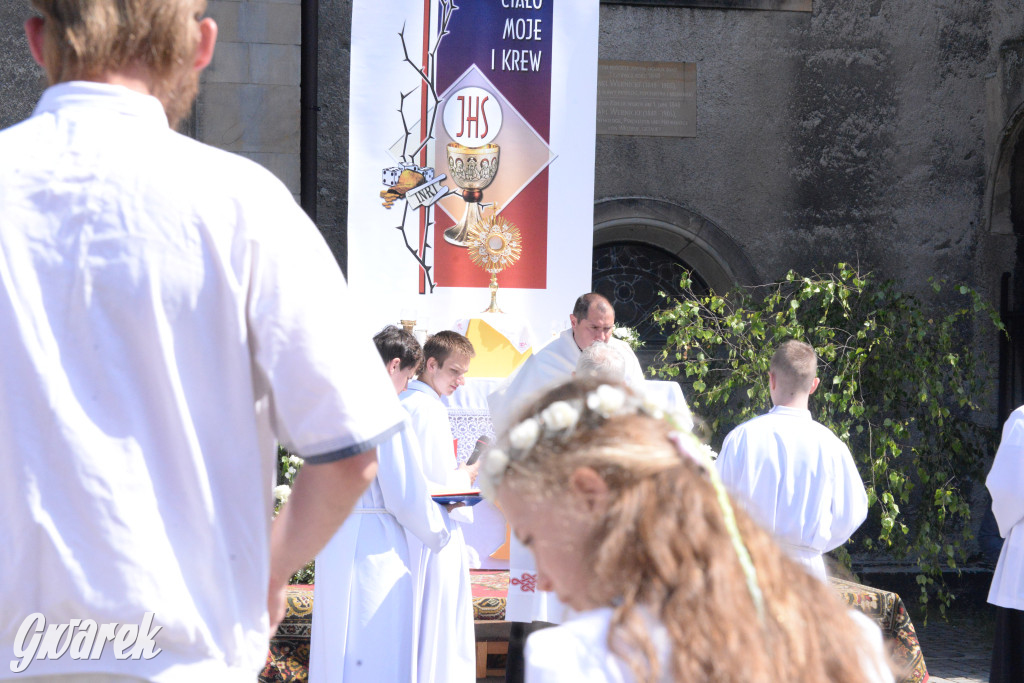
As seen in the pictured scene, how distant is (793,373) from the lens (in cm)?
475

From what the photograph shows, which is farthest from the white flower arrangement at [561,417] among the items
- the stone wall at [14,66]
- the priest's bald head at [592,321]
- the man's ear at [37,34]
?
the stone wall at [14,66]

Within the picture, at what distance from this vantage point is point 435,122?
668 centimetres

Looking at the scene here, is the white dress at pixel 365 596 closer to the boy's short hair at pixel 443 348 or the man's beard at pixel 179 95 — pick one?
the boy's short hair at pixel 443 348

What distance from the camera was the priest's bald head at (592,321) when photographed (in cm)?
569

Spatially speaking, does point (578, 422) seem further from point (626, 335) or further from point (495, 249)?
point (626, 335)

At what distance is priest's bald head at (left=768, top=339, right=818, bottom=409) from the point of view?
4.75 metres

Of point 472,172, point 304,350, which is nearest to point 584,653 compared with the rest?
point 304,350

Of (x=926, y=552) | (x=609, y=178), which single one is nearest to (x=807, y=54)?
(x=609, y=178)

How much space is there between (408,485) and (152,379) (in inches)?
122

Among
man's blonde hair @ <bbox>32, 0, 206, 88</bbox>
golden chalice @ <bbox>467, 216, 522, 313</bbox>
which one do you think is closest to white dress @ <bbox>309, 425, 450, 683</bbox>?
golden chalice @ <bbox>467, 216, 522, 313</bbox>

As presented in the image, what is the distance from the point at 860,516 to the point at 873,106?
497cm

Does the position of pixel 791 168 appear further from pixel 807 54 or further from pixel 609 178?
pixel 609 178

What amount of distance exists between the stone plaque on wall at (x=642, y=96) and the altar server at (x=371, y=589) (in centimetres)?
453

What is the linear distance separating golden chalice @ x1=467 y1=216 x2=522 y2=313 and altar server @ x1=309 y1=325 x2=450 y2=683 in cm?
199
